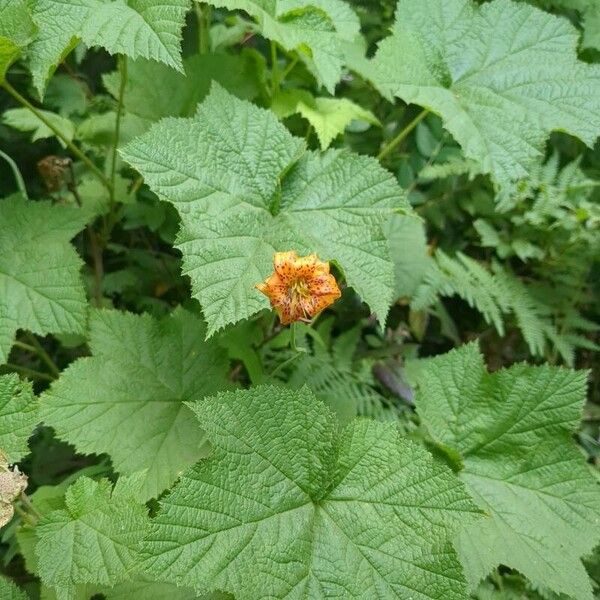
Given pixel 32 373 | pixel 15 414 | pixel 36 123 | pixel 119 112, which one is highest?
pixel 119 112

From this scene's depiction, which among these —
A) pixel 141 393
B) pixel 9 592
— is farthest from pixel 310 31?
pixel 9 592

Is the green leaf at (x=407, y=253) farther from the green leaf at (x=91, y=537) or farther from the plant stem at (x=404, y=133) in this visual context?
the green leaf at (x=91, y=537)

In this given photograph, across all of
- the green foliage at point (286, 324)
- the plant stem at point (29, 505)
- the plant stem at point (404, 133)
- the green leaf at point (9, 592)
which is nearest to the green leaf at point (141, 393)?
the green foliage at point (286, 324)

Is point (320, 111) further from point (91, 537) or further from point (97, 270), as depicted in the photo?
point (91, 537)

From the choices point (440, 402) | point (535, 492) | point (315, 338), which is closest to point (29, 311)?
point (315, 338)

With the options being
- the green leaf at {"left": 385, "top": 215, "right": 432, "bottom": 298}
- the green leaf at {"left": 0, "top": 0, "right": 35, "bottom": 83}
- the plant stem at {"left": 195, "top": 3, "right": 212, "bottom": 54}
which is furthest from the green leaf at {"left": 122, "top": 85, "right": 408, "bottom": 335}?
the green leaf at {"left": 385, "top": 215, "right": 432, "bottom": 298}

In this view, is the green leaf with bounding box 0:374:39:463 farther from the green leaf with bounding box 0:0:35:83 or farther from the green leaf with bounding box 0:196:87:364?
the green leaf with bounding box 0:0:35:83
